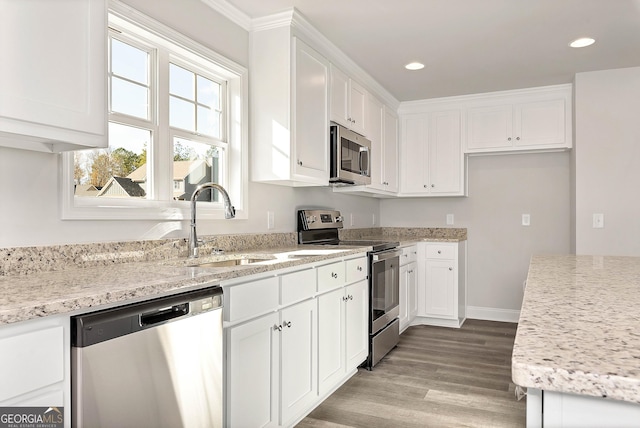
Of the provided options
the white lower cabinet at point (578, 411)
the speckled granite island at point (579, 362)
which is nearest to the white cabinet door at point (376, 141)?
the speckled granite island at point (579, 362)

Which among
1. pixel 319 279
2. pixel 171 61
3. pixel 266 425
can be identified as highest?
pixel 171 61

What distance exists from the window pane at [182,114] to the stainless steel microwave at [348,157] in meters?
1.14

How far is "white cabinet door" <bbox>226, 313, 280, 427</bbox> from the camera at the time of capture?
6.16 feet

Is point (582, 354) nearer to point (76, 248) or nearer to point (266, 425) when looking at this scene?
point (266, 425)

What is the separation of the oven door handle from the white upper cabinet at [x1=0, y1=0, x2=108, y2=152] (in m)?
2.22

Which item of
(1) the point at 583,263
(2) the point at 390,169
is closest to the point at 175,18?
(1) the point at 583,263

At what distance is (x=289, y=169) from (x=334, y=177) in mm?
664

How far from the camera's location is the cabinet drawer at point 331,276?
8.75ft

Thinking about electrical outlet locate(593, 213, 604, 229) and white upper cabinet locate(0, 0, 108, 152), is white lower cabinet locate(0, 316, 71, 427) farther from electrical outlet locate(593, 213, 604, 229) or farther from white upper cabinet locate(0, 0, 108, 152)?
electrical outlet locate(593, 213, 604, 229)

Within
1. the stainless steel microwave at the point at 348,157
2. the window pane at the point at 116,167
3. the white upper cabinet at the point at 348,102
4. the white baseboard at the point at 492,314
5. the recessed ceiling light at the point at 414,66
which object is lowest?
the white baseboard at the point at 492,314

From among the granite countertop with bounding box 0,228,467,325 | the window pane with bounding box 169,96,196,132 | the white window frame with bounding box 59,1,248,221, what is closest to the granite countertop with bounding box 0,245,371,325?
the granite countertop with bounding box 0,228,467,325

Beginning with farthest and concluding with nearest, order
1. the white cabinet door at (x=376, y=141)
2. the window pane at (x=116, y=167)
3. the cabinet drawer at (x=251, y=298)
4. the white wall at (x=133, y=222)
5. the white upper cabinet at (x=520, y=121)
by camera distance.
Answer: the white upper cabinet at (x=520, y=121) < the white cabinet door at (x=376, y=141) < the window pane at (x=116, y=167) < the cabinet drawer at (x=251, y=298) < the white wall at (x=133, y=222)

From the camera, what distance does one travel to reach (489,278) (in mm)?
5098

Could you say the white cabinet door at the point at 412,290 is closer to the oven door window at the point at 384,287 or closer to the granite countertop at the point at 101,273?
the oven door window at the point at 384,287
